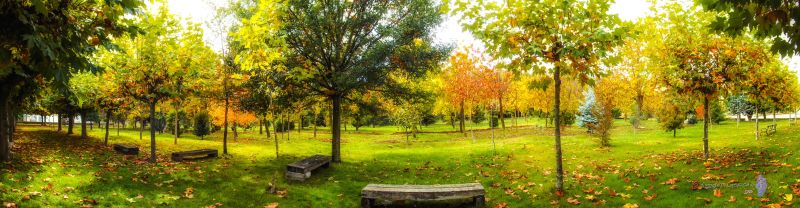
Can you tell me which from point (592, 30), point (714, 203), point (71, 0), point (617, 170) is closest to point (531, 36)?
point (592, 30)

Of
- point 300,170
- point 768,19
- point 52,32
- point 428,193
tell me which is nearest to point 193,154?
point 300,170

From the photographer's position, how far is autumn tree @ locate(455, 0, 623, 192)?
352 inches

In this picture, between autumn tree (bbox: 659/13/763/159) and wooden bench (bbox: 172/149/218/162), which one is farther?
wooden bench (bbox: 172/149/218/162)

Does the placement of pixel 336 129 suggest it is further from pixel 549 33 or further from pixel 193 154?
pixel 549 33

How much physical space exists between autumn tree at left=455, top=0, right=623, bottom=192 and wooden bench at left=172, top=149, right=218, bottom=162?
43.0 ft

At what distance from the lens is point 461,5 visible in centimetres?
952

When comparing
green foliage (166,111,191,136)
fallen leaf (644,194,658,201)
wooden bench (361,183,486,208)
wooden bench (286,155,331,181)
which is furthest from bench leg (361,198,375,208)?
green foliage (166,111,191,136)

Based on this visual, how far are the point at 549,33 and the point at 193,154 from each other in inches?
576

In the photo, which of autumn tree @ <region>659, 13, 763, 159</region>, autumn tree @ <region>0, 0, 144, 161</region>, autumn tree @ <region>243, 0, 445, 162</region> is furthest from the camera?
autumn tree @ <region>243, 0, 445, 162</region>

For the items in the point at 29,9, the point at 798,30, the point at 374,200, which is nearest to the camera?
the point at 798,30

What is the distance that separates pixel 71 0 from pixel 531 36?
29.1ft

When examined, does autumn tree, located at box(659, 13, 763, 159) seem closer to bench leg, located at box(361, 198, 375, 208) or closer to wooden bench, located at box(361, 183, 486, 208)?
wooden bench, located at box(361, 183, 486, 208)

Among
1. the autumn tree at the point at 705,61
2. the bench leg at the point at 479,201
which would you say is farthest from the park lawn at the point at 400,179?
the autumn tree at the point at 705,61

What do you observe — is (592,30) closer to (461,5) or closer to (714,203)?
(461,5)
